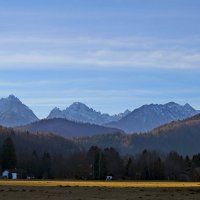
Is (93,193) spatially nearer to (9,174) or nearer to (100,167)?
(9,174)

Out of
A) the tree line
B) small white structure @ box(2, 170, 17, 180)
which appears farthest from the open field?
the tree line

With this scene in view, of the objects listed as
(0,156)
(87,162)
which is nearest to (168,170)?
(87,162)

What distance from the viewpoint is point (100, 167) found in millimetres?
177000

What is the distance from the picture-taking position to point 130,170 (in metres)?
184

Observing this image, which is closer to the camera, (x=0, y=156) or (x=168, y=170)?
(x=0, y=156)

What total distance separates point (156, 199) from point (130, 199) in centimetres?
242

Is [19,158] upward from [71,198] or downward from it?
upward

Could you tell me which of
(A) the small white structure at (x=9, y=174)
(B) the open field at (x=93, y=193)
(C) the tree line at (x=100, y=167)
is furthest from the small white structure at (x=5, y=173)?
(B) the open field at (x=93, y=193)

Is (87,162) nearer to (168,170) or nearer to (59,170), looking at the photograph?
(59,170)

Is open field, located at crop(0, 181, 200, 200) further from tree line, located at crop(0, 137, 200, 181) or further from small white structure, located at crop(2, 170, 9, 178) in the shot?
tree line, located at crop(0, 137, 200, 181)

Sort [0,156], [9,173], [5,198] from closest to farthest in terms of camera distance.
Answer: [5,198] < [9,173] < [0,156]

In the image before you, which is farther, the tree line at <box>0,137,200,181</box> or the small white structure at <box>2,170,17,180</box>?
the tree line at <box>0,137,200,181</box>

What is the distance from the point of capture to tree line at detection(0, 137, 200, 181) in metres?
175

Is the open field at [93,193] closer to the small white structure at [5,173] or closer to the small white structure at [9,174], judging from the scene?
the small white structure at [9,174]
